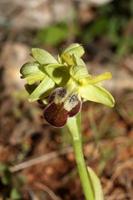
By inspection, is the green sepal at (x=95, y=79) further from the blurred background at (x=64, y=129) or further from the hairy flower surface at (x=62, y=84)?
the blurred background at (x=64, y=129)

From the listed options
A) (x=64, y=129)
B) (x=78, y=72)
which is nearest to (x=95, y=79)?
(x=78, y=72)

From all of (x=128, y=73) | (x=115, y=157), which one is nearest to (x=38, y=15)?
(x=128, y=73)

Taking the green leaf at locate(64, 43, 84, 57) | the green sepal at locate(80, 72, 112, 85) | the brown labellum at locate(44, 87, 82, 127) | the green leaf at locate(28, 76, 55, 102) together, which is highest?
the green leaf at locate(64, 43, 84, 57)

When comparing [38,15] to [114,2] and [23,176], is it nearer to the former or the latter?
[114,2]

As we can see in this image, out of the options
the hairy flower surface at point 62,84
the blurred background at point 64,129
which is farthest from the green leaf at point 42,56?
the blurred background at point 64,129

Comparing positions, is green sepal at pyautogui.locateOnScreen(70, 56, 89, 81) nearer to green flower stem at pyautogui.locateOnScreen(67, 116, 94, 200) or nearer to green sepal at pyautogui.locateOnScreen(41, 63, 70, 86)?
green sepal at pyautogui.locateOnScreen(41, 63, 70, 86)

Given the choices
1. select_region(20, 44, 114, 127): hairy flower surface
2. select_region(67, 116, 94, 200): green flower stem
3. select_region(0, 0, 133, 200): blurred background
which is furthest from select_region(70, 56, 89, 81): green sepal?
select_region(0, 0, 133, 200): blurred background

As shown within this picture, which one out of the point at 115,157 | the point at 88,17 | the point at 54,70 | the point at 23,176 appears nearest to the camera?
the point at 54,70

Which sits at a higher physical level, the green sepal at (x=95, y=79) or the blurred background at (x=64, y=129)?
the green sepal at (x=95, y=79)
